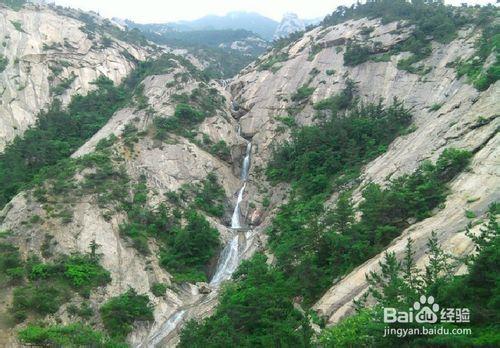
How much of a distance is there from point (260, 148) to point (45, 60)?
3607 cm

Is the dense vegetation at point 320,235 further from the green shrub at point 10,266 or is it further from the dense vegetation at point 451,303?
the green shrub at point 10,266

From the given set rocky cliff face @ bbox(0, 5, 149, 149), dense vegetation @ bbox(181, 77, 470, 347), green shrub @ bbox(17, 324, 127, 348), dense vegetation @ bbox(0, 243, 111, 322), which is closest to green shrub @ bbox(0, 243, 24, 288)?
dense vegetation @ bbox(0, 243, 111, 322)

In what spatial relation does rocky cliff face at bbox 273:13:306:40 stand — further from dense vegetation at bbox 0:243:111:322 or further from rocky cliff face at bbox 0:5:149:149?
dense vegetation at bbox 0:243:111:322

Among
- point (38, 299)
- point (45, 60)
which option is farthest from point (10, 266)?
point (45, 60)

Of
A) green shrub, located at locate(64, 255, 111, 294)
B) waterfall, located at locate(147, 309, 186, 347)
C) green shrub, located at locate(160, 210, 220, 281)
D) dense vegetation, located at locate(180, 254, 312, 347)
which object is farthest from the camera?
green shrub, located at locate(160, 210, 220, 281)

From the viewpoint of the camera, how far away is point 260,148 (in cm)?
5397

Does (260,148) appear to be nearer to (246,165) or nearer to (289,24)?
(246,165)

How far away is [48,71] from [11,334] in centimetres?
4713

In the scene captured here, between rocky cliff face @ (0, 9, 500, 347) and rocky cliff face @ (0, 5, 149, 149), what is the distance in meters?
0.57

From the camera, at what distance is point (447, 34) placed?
52.3m

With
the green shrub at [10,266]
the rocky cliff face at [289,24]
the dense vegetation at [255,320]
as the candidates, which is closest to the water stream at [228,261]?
the dense vegetation at [255,320]

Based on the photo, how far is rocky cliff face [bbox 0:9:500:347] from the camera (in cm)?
2464

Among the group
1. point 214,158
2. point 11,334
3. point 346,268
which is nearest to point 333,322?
point 346,268

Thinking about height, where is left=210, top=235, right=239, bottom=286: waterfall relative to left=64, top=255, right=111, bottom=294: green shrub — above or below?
below
